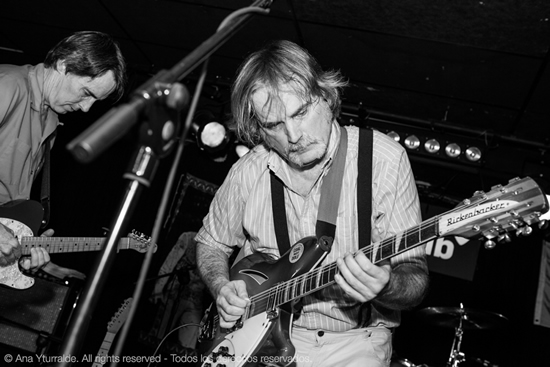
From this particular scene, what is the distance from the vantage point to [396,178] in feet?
7.52

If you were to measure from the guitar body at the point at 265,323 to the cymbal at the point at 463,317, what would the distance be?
2992 mm

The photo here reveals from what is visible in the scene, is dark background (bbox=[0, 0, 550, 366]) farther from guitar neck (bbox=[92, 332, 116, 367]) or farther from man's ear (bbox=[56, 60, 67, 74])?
man's ear (bbox=[56, 60, 67, 74])

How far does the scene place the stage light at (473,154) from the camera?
214 inches

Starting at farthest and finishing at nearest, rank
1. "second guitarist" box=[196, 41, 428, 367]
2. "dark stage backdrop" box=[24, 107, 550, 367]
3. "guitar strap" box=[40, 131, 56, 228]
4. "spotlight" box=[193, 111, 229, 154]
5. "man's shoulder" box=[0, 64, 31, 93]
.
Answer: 1. "dark stage backdrop" box=[24, 107, 550, 367]
2. "spotlight" box=[193, 111, 229, 154]
3. "guitar strap" box=[40, 131, 56, 228]
4. "man's shoulder" box=[0, 64, 31, 93]
5. "second guitarist" box=[196, 41, 428, 367]

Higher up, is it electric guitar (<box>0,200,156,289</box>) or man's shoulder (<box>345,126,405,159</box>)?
man's shoulder (<box>345,126,405,159</box>)

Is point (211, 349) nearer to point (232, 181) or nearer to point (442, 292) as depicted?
point (232, 181)

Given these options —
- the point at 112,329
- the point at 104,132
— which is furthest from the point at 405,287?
the point at 112,329

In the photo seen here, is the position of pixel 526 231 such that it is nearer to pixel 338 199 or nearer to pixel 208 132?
pixel 338 199

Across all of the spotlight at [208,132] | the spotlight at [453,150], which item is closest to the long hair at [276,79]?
the spotlight at [208,132]

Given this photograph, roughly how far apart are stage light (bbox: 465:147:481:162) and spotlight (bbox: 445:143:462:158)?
0.09m

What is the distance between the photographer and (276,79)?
2449 mm

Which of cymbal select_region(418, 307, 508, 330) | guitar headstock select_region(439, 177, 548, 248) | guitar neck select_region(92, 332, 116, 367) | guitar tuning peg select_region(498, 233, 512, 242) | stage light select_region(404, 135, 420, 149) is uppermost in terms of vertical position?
stage light select_region(404, 135, 420, 149)

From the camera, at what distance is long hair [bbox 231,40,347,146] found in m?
2.46

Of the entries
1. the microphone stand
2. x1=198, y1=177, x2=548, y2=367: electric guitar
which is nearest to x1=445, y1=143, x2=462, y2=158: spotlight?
x1=198, y1=177, x2=548, y2=367: electric guitar
